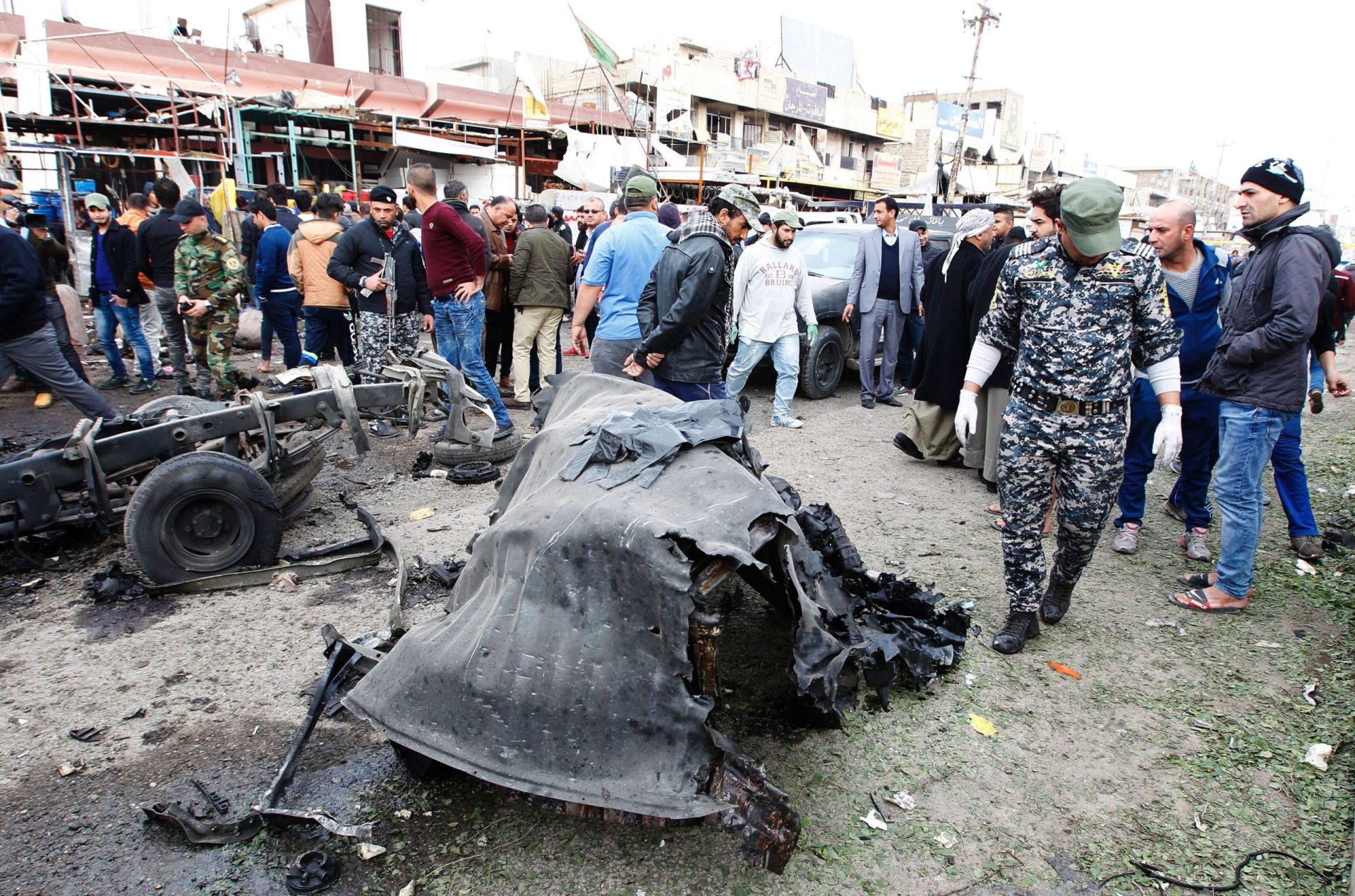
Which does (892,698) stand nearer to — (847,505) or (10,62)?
(847,505)

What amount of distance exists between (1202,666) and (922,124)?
6255 centimetres

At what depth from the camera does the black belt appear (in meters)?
3.32

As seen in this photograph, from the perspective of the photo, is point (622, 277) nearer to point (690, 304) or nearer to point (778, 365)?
point (690, 304)

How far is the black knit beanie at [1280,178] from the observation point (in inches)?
144

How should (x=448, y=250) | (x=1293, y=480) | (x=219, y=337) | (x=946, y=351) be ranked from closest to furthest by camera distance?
(x=1293, y=480) < (x=946, y=351) < (x=448, y=250) < (x=219, y=337)

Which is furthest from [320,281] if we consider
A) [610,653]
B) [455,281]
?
[610,653]

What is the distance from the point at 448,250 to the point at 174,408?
2600mm

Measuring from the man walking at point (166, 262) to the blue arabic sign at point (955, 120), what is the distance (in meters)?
53.0

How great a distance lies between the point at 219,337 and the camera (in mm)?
7355

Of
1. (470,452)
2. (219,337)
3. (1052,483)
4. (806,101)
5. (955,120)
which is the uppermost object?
(955,120)

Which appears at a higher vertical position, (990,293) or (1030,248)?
(1030,248)

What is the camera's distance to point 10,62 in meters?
14.1

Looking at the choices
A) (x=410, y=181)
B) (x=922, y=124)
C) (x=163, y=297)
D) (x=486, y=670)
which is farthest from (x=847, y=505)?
(x=922, y=124)

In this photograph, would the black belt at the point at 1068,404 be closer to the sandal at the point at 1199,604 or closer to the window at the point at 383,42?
the sandal at the point at 1199,604
